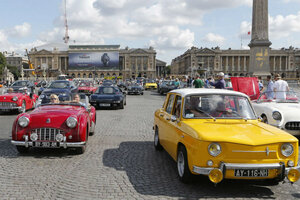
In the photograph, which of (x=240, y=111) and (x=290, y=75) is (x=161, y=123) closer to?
(x=240, y=111)

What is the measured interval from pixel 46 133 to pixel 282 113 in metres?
5.64

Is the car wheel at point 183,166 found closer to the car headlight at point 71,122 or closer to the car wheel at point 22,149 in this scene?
the car headlight at point 71,122

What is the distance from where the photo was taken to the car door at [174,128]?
17.5 ft

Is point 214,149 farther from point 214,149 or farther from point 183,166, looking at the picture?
point 183,166

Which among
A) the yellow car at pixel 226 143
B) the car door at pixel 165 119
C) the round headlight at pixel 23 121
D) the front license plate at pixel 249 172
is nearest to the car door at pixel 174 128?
the yellow car at pixel 226 143

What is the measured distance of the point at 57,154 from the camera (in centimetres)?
675

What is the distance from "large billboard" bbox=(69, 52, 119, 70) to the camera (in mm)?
144250

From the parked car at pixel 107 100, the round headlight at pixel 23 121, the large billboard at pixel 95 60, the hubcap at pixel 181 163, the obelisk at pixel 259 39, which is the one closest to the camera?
the hubcap at pixel 181 163

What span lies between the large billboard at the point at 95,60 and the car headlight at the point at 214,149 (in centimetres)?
14174

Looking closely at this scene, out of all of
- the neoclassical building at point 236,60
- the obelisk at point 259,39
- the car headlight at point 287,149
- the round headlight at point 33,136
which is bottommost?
the round headlight at point 33,136

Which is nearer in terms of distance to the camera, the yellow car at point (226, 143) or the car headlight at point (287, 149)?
the yellow car at point (226, 143)

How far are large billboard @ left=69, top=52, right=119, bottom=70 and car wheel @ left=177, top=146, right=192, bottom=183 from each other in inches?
5553

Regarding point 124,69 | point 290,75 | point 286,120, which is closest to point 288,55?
point 290,75

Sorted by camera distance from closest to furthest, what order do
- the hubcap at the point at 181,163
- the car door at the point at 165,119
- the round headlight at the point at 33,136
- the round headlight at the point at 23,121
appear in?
the hubcap at the point at 181,163 < the car door at the point at 165,119 < the round headlight at the point at 33,136 < the round headlight at the point at 23,121
